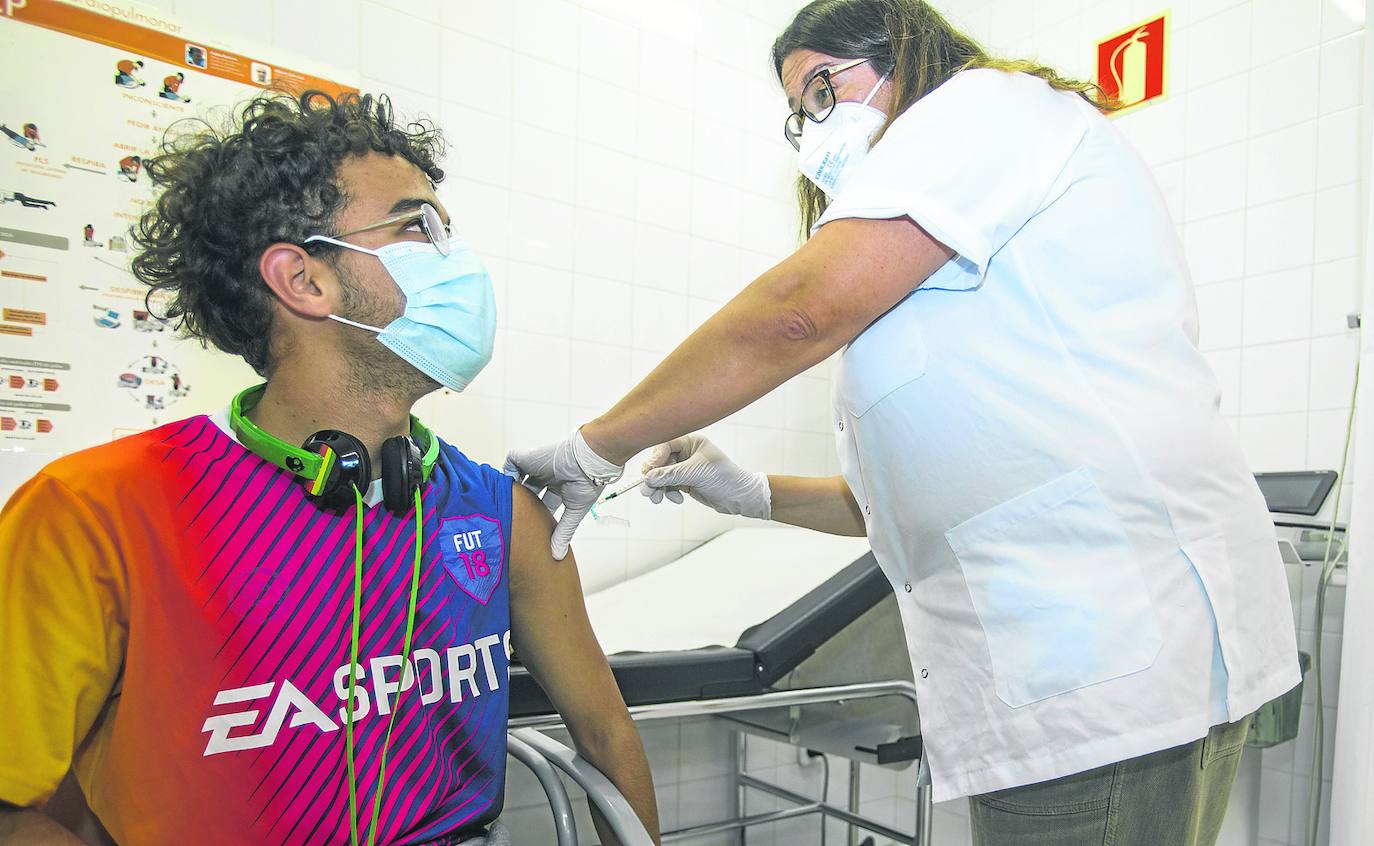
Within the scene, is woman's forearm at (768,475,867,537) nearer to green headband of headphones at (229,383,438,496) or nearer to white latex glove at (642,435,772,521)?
white latex glove at (642,435,772,521)

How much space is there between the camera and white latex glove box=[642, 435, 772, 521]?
1403mm

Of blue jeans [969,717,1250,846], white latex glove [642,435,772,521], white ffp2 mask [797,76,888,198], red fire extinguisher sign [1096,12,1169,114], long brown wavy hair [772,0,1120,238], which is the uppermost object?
red fire extinguisher sign [1096,12,1169,114]

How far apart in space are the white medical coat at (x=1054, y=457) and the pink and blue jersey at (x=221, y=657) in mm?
602

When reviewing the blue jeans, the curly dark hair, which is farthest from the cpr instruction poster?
the blue jeans

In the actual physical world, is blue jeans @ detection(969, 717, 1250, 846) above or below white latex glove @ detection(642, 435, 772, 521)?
below

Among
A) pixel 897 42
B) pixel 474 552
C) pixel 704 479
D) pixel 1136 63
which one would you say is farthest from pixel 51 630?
pixel 1136 63

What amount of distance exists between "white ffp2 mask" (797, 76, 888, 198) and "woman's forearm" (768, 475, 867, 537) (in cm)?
51

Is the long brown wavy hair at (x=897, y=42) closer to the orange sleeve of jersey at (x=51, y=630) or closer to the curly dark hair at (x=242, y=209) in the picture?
the curly dark hair at (x=242, y=209)

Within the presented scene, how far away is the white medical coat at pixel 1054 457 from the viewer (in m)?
0.93

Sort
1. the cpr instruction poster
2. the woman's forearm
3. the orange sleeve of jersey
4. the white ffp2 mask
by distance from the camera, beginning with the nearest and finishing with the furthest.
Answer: the orange sleeve of jersey, the white ffp2 mask, the woman's forearm, the cpr instruction poster

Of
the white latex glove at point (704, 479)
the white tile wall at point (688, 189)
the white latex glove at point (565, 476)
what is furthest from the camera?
the white tile wall at point (688, 189)

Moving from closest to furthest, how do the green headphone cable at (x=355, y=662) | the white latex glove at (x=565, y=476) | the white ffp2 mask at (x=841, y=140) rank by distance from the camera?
the green headphone cable at (x=355, y=662) < the white latex glove at (x=565, y=476) < the white ffp2 mask at (x=841, y=140)

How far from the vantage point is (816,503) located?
1520 mm

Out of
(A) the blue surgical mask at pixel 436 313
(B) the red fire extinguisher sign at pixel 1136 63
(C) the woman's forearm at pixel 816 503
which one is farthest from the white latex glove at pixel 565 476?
(B) the red fire extinguisher sign at pixel 1136 63
